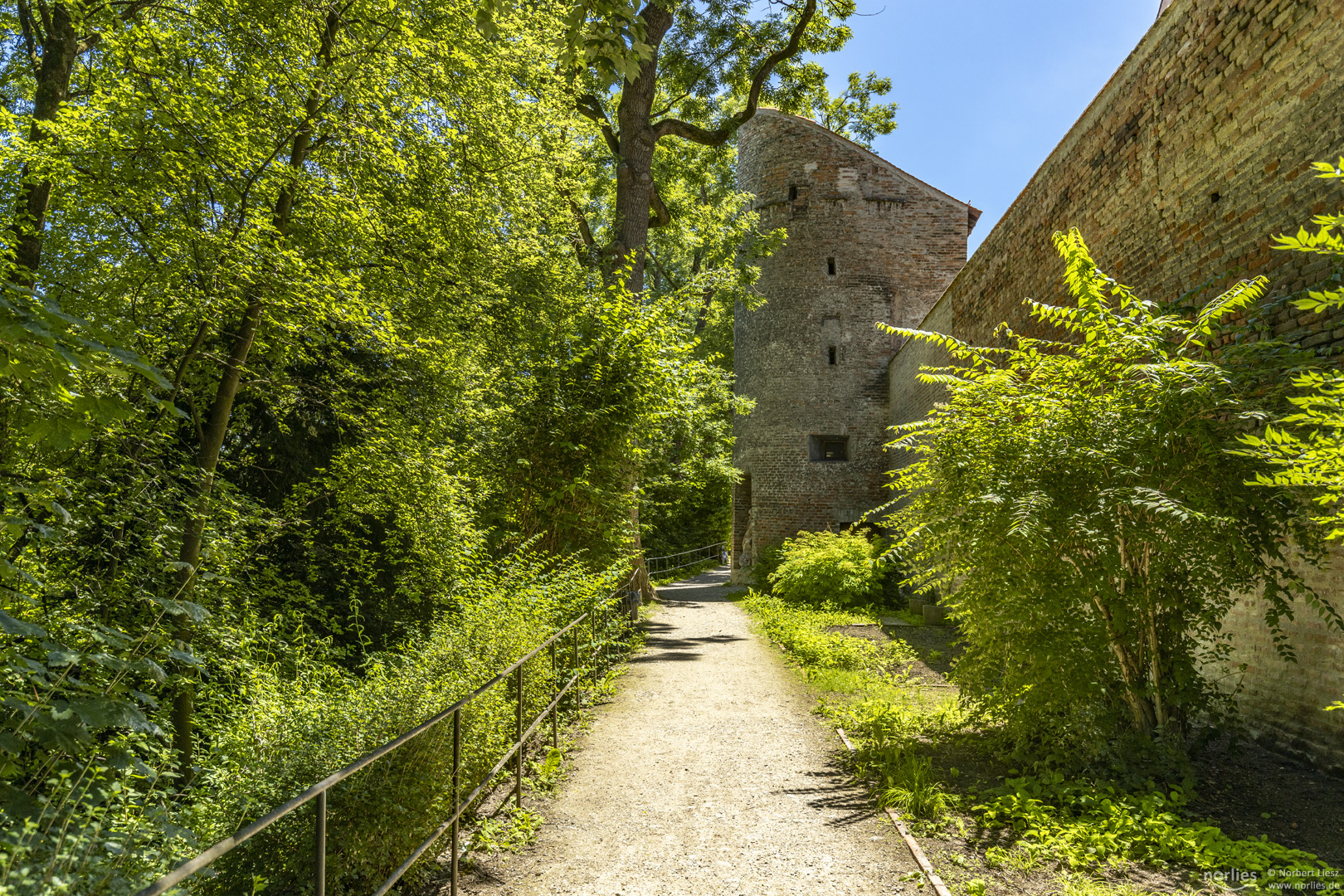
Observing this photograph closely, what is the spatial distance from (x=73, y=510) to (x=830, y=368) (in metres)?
15.8

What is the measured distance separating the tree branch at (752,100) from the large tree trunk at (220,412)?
7.95 meters

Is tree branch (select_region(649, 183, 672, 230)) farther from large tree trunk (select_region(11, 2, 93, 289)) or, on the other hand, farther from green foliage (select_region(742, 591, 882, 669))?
large tree trunk (select_region(11, 2, 93, 289))

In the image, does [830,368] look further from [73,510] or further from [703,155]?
[73,510]

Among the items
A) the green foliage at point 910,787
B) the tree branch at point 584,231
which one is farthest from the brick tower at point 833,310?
the green foliage at point 910,787

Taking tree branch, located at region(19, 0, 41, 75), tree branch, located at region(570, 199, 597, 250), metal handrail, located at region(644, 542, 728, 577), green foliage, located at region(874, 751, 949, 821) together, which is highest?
tree branch, located at region(570, 199, 597, 250)

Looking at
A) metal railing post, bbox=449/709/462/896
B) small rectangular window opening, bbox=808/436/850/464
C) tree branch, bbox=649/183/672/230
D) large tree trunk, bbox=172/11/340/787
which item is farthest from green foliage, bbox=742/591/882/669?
tree branch, bbox=649/183/672/230

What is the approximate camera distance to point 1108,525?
4.25 metres

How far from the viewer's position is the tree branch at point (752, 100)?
12.6 m

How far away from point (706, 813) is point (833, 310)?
1547 cm

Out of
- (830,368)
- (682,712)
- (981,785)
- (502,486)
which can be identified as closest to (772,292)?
(830,368)

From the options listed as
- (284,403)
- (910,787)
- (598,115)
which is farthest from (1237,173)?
(598,115)

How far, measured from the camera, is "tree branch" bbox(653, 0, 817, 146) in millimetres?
12602

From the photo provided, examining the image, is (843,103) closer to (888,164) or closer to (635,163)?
(888,164)

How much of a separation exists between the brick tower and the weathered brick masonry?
9.85 meters
